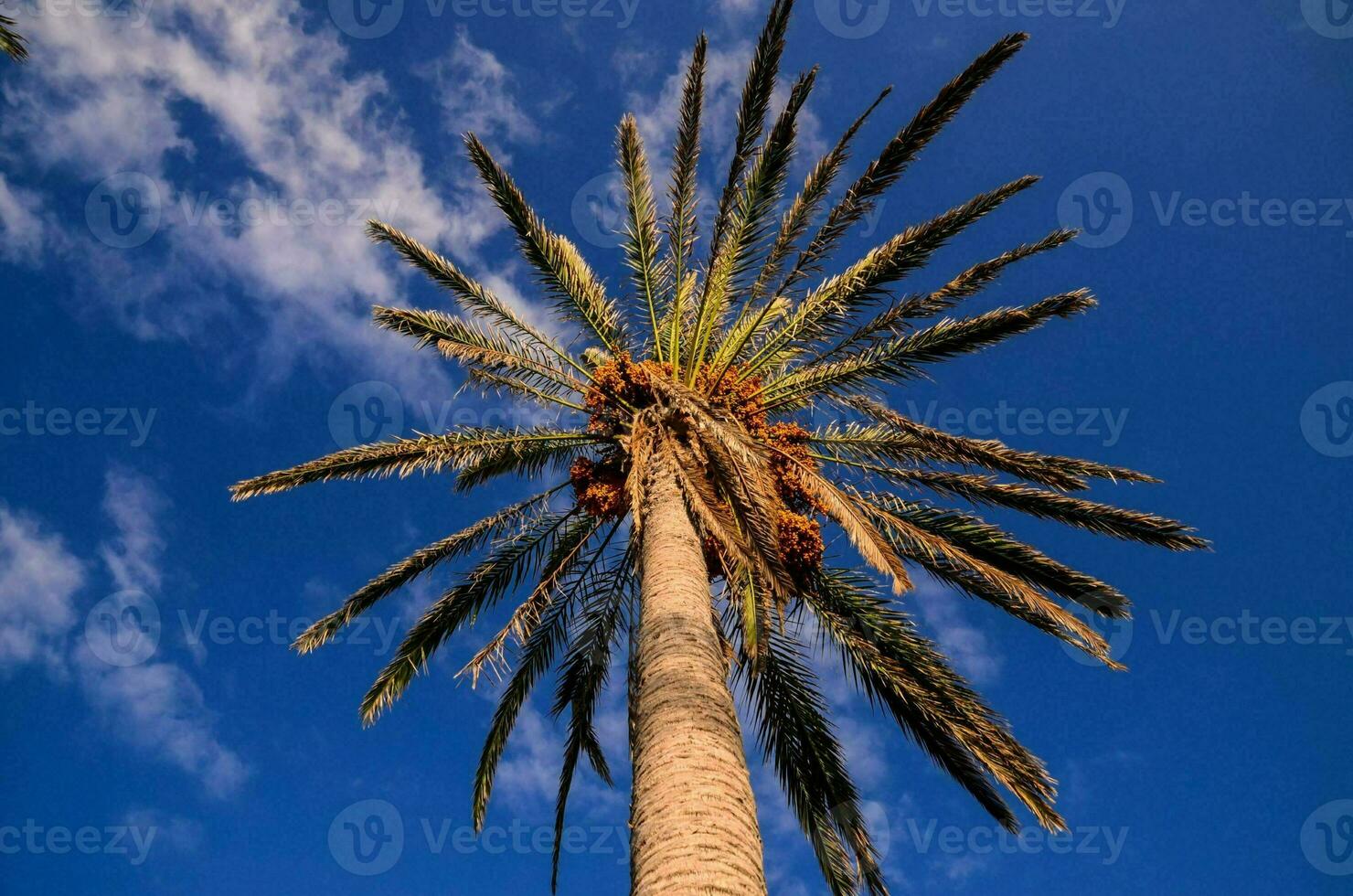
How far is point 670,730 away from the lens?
16.8 ft

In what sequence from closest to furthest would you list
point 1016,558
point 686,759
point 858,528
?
point 686,759 → point 858,528 → point 1016,558

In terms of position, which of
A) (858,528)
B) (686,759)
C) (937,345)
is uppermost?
(937,345)

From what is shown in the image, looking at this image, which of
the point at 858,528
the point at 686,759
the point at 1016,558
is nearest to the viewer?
the point at 686,759

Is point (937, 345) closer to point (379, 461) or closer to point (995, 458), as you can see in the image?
point (995, 458)

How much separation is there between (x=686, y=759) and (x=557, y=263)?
6215 mm

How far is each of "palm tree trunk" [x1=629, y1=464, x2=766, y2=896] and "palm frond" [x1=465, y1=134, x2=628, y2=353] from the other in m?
3.86

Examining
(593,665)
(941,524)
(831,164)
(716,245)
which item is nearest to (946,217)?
(831,164)

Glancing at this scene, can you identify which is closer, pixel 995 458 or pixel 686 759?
pixel 686 759

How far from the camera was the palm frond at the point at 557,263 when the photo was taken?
30.8ft

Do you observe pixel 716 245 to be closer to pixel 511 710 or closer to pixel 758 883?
pixel 511 710

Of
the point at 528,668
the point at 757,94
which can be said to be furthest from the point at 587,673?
the point at 757,94

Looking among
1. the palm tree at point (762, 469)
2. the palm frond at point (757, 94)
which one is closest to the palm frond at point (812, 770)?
the palm tree at point (762, 469)

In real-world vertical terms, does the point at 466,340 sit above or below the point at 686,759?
above

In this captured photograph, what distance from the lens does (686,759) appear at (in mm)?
4898
